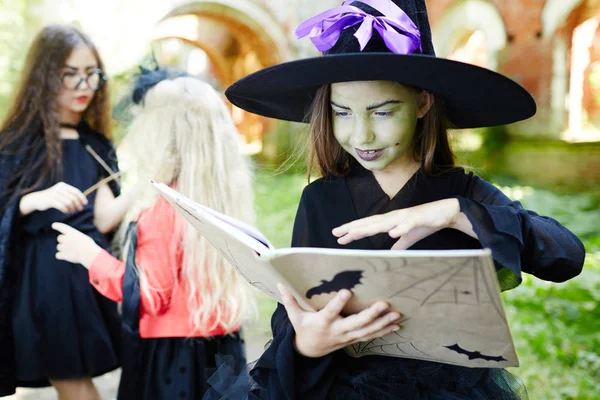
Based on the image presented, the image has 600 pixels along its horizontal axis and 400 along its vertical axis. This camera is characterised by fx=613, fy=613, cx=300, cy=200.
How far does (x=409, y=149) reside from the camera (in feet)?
4.51

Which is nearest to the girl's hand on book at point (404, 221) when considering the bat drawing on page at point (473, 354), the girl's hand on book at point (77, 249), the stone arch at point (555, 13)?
the bat drawing on page at point (473, 354)

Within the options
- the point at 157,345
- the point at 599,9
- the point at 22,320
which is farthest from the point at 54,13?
the point at 599,9

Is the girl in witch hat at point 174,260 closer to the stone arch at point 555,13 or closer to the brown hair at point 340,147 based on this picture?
the brown hair at point 340,147

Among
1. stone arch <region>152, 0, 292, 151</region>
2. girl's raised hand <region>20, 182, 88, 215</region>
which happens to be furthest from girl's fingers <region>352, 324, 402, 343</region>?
stone arch <region>152, 0, 292, 151</region>

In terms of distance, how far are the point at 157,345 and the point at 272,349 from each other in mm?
851

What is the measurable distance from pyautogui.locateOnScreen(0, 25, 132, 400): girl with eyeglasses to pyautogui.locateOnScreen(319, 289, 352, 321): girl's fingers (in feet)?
4.83

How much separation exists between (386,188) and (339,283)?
445mm

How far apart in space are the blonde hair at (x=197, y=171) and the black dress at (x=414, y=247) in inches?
25.2

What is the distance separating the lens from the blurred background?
11.0ft

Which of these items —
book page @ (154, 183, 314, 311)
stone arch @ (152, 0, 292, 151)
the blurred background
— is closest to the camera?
book page @ (154, 183, 314, 311)

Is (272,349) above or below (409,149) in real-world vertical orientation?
below

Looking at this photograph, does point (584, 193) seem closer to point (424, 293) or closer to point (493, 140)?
point (493, 140)

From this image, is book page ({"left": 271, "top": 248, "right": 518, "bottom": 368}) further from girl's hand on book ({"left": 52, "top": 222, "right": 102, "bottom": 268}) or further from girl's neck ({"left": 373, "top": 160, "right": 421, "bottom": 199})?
girl's hand on book ({"left": 52, "top": 222, "right": 102, "bottom": 268})

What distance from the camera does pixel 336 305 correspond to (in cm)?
101
